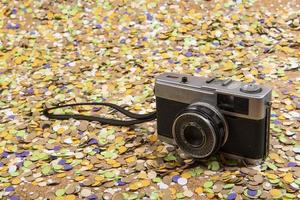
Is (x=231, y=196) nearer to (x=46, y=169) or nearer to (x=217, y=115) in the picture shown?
(x=217, y=115)

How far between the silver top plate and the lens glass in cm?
8

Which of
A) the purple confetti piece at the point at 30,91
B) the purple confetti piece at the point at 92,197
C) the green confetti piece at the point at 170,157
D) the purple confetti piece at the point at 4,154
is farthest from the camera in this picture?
the purple confetti piece at the point at 30,91

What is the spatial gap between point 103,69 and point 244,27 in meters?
0.84

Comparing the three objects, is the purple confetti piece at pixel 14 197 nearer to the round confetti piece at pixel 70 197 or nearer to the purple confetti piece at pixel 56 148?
the round confetti piece at pixel 70 197

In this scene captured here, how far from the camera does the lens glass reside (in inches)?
53.3

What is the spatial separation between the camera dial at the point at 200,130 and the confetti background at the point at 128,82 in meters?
0.09

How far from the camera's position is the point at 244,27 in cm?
255

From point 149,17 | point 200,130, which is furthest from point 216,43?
point 200,130

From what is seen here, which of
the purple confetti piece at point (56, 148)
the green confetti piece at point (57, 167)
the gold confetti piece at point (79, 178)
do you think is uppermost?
the purple confetti piece at point (56, 148)

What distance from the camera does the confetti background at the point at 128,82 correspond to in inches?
55.2

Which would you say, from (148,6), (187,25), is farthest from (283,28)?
(148,6)

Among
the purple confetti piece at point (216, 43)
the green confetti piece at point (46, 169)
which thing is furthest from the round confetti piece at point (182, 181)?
the purple confetti piece at point (216, 43)

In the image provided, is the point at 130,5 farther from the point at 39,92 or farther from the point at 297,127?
the point at 297,127

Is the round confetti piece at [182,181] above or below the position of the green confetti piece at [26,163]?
below
